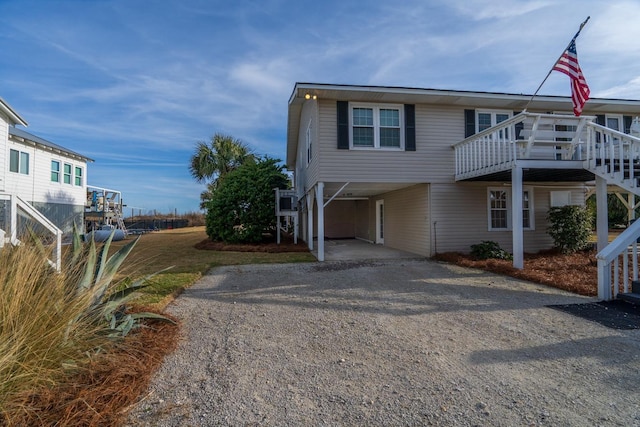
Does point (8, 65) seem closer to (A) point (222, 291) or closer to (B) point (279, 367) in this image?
(A) point (222, 291)

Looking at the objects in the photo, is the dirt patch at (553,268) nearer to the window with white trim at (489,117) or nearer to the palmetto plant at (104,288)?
the window with white trim at (489,117)

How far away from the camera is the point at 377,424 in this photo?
2.17 m

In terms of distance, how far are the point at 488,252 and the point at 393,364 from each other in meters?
7.54

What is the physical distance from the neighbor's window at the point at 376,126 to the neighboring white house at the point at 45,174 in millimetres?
11952

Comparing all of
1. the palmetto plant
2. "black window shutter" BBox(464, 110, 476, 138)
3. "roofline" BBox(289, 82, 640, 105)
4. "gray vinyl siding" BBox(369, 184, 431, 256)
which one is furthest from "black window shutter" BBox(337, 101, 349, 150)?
the palmetto plant

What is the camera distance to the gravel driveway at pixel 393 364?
2297mm

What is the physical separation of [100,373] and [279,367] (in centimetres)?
145

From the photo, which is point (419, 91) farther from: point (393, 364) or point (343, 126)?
point (393, 364)

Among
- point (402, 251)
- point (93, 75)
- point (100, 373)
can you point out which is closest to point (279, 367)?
point (100, 373)

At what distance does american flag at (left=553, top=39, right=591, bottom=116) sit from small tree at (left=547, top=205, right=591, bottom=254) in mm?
3450

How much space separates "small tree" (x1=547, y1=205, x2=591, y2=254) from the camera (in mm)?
9945

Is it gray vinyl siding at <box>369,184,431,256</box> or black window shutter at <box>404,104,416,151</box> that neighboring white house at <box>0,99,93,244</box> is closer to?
gray vinyl siding at <box>369,184,431,256</box>

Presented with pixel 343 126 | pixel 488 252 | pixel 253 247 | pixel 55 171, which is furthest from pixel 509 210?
pixel 55 171

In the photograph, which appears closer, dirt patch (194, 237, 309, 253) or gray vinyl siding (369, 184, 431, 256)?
gray vinyl siding (369, 184, 431, 256)
